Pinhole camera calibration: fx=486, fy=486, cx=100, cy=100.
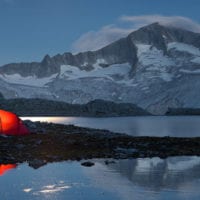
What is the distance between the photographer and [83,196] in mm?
20750

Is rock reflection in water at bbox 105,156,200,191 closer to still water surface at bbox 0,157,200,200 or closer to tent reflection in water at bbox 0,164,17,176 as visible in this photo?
still water surface at bbox 0,157,200,200

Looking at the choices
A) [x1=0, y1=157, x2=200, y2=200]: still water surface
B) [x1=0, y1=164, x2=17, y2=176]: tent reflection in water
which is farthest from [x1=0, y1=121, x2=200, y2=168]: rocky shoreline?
[x1=0, y1=157, x2=200, y2=200]: still water surface

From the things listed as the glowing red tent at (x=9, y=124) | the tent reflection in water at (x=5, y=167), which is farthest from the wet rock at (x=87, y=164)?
the glowing red tent at (x=9, y=124)

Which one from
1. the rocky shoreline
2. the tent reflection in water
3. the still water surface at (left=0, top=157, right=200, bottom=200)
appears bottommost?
the still water surface at (left=0, top=157, right=200, bottom=200)

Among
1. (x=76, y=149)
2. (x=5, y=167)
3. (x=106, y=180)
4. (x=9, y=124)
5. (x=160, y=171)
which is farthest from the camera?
(x=9, y=124)

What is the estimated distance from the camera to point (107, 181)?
81.6 feet

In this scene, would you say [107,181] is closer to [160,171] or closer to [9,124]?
[160,171]

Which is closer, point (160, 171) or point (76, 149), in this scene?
point (160, 171)

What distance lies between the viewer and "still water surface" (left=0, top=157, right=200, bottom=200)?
68.8 feet

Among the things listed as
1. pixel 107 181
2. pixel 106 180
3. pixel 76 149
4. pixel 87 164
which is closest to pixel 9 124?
pixel 76 149

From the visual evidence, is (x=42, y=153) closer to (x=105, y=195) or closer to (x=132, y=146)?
(x=132, y=146)

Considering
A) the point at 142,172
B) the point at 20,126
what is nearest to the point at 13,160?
the point at 142,172

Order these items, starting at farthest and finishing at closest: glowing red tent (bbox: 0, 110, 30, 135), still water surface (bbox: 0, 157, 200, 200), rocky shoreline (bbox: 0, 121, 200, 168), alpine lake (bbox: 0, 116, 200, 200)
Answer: glowing red tent (bbox: 0, 110, 30, 135)
rocky shoreline (bbox: 0, 121, 200, 168)
alpine lake (bbox: 0, 116, 200, 200)
still water surface (bbox: 0, 157, 200, 200)

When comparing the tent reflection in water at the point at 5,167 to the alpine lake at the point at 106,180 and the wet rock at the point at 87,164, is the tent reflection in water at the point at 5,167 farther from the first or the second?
the wet rock at the point at 87,164
